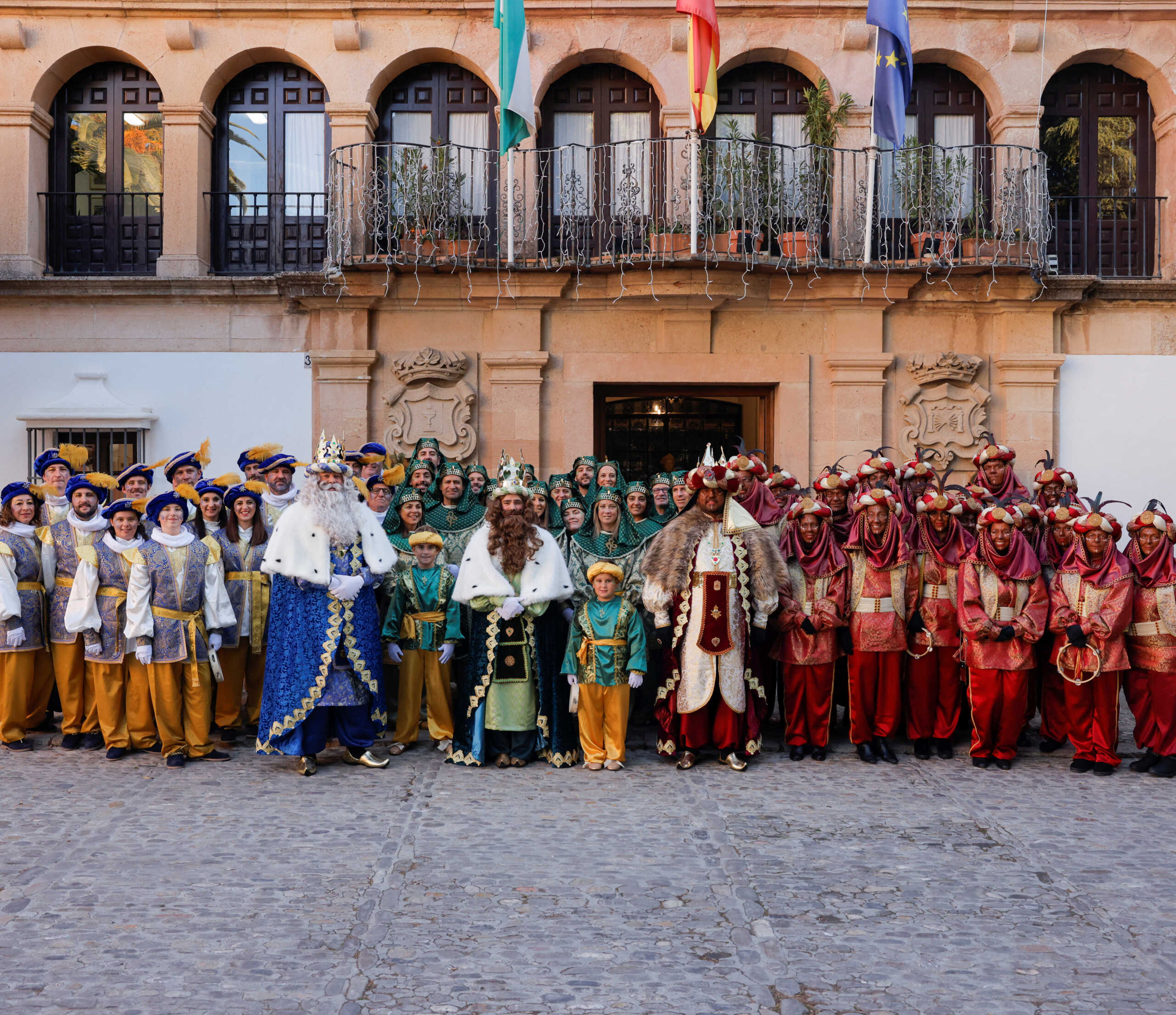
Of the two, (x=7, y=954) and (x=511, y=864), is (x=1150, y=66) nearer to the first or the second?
(x=511, y=864)

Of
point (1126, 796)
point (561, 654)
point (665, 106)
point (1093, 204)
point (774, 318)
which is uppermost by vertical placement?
point (665, 106)

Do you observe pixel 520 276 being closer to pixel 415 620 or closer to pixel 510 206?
pixel 510 206

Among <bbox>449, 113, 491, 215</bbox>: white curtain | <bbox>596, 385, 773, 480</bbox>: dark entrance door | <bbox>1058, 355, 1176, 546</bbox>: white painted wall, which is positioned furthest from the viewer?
<bbox>596, 385, 773, 480</bbox>: dark entrance door

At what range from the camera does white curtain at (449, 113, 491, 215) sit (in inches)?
509

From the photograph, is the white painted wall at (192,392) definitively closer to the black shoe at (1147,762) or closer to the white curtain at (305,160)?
the white curtain at (305,160)

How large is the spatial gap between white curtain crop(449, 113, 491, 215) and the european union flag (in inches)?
163

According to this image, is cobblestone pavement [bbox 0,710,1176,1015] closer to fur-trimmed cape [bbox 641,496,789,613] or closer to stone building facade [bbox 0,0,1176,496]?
fur-trimmed cape [bbox 641,496,789,613]

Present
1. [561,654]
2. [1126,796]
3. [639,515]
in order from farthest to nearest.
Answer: [639,515] → [561,654] → [1126,796]

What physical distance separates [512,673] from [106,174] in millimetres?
9188

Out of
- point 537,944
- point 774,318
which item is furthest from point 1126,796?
point 774,318

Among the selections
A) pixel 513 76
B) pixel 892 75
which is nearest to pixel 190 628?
pixel 513 76

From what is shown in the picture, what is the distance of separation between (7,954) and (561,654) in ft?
12.9

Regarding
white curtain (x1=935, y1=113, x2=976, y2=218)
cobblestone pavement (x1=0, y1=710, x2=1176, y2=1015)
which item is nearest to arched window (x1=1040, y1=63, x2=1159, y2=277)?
white curtain (x1=935, y1=113, x2=976, y2=218)

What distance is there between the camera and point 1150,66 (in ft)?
42.8
